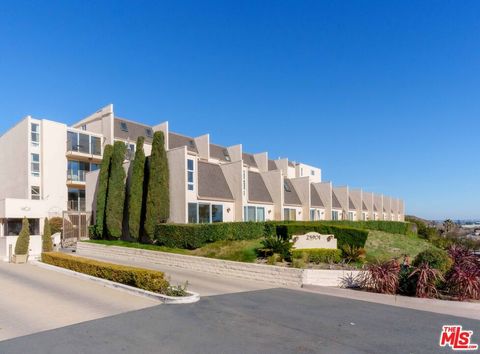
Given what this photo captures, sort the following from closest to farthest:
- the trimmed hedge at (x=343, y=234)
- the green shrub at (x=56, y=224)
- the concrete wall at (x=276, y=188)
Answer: the trimmed hedge at (x=343, y=234)
the green shrub at (x=56, y=224)
the concrete wall at (x=276, y=188)

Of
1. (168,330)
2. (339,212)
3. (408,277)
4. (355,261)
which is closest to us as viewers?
(168,330)

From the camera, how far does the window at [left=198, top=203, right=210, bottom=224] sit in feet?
76.9

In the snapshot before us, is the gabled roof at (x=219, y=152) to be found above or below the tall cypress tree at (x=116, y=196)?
above

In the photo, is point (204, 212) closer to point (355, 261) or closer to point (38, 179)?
point (355, 261)

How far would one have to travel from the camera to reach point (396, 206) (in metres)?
63.9

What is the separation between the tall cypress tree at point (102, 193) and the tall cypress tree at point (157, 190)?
5.35m

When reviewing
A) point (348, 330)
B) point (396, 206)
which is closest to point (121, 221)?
point (348, 330)

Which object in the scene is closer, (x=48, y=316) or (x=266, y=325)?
(x=266, y=325)

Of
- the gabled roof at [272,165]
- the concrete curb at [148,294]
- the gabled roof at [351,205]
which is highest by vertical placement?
the gabled roof at [272,165]

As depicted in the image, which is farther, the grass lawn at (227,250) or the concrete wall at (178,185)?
the concrete wall at (178,185)

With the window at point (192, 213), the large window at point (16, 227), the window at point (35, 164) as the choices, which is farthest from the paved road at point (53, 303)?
the window at point (35, 164)

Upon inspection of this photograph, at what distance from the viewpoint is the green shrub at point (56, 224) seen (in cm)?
2891

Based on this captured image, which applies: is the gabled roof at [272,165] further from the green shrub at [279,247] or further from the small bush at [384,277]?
the small bush at [384,277]

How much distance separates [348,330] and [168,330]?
3.89 meters
